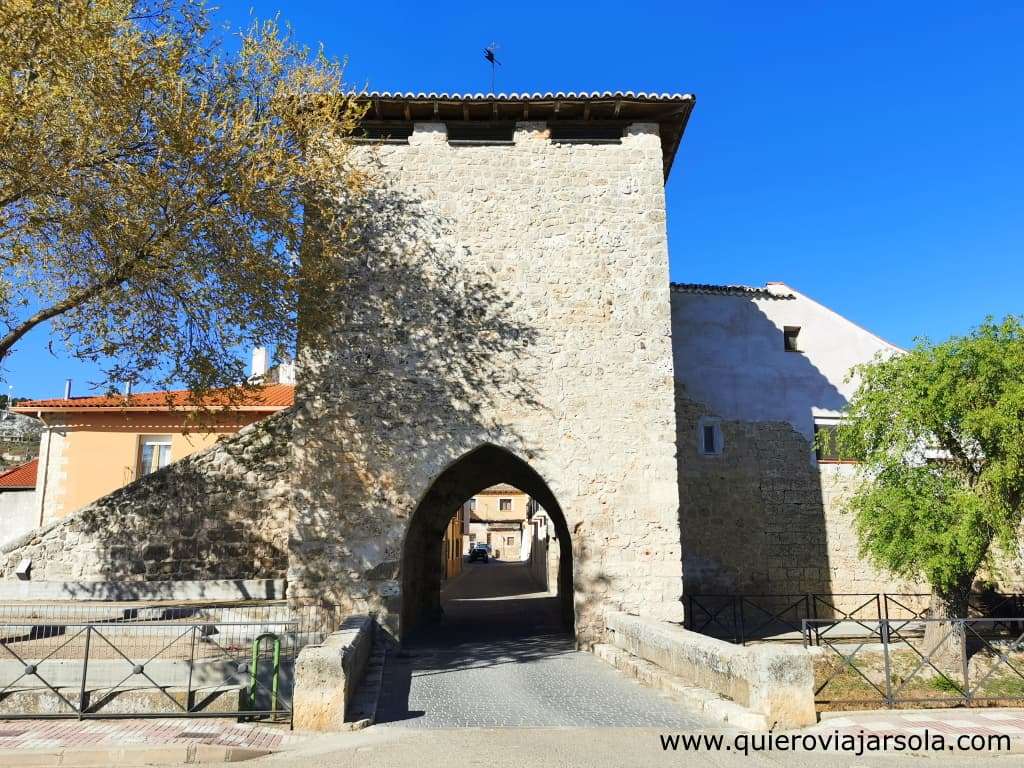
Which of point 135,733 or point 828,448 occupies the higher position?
point 828,448

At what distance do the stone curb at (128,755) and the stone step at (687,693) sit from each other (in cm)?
353

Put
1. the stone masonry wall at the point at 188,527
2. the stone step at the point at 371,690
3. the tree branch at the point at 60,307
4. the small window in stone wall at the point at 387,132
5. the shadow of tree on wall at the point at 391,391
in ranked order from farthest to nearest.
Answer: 1. the small window in stone wall at the point at 387,132
2. the stone masonry wall at the point at 188,527
3. the shadow of tree on wall at the point at 391,391
4. the tree branch at the point at 60,307
5. the stone step at the point at 371,690

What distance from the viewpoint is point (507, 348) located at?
1114 cm

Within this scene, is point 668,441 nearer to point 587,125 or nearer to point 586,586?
point 586,586

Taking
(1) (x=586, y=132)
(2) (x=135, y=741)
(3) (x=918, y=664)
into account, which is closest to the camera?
(2) (x=135, y=741)

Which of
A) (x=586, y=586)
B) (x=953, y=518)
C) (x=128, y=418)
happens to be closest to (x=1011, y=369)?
(x=953, y=518)

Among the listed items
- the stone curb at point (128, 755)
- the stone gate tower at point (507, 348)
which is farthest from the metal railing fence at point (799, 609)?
the stone curb at point (128, 755)

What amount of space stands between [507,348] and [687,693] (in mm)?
5722

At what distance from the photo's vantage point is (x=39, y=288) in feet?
29.0

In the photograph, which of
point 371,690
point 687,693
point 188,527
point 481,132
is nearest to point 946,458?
point 687,693

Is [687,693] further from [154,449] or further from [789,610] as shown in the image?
[154,449]

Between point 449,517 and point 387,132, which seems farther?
point 449,517

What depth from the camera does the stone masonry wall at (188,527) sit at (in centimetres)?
1186

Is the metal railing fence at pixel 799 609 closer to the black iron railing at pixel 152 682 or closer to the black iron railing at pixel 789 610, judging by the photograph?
the black iron railing at pixel 789 610
